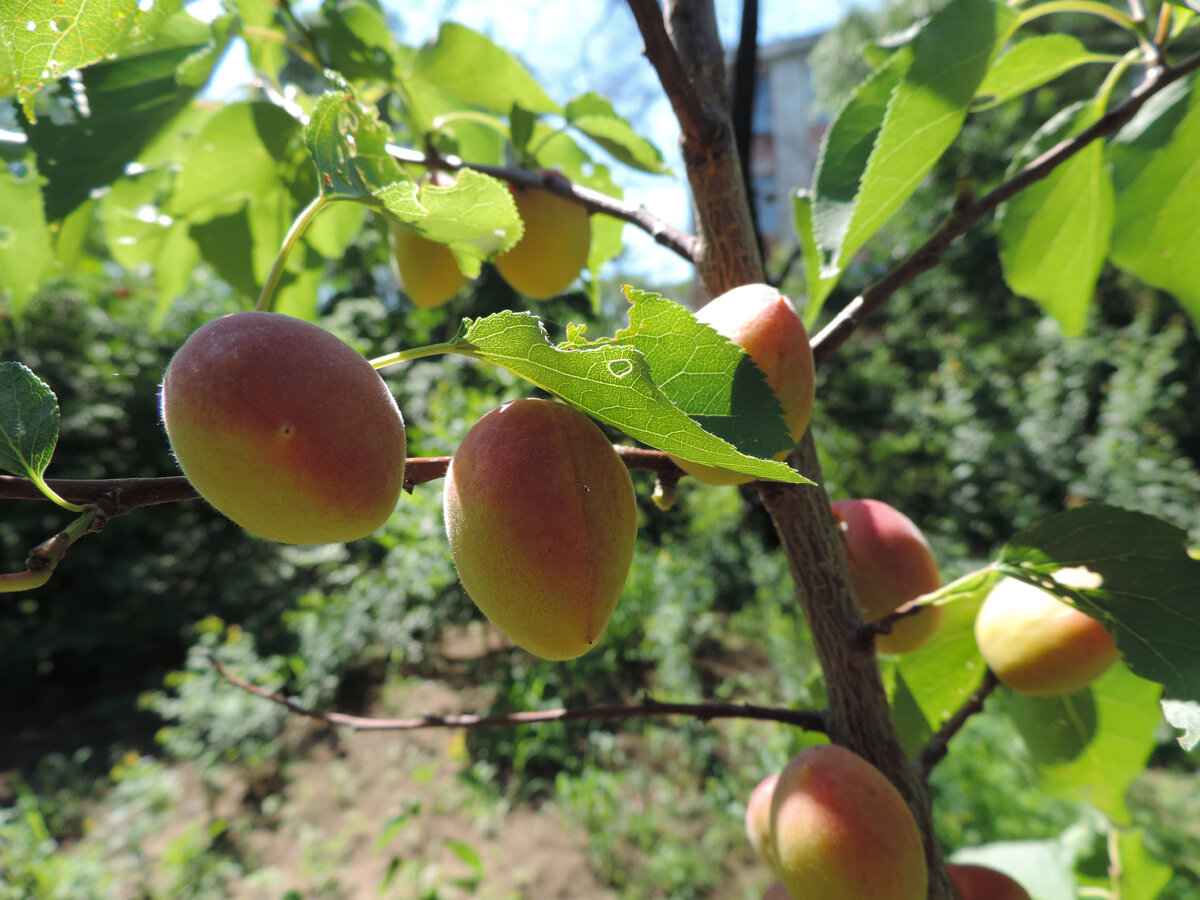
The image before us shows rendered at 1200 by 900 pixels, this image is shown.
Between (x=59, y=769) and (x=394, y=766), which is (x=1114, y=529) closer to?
(x=394, y=766)

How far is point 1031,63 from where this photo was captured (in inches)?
22.6

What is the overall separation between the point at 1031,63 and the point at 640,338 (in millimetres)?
526

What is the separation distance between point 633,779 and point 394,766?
837 millimetres

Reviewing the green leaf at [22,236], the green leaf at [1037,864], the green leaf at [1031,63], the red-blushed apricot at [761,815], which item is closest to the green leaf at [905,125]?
the green leaf at [1031,63]

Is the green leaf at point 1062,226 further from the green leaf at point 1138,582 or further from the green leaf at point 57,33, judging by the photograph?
the green leaf at point 57,33

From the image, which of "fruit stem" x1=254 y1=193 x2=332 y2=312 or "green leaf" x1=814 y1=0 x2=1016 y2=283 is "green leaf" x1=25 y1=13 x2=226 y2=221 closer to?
"fruit stem" x1=254 y1=193 x2=332 y2=312

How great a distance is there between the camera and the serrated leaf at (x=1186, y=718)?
326mm

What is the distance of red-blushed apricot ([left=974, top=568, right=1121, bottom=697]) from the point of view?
18.7 inches

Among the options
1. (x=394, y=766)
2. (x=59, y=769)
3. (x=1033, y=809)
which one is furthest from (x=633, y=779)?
(x=59, y=769)

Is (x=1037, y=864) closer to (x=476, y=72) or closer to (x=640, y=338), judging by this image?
(x=640, y=338)

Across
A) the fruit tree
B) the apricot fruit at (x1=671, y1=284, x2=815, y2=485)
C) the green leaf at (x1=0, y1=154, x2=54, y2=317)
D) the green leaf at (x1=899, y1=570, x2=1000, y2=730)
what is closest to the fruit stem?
the fruit tree

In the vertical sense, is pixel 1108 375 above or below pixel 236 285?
below

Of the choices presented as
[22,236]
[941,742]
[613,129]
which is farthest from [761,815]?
[22,236]

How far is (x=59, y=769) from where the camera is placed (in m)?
2.44
